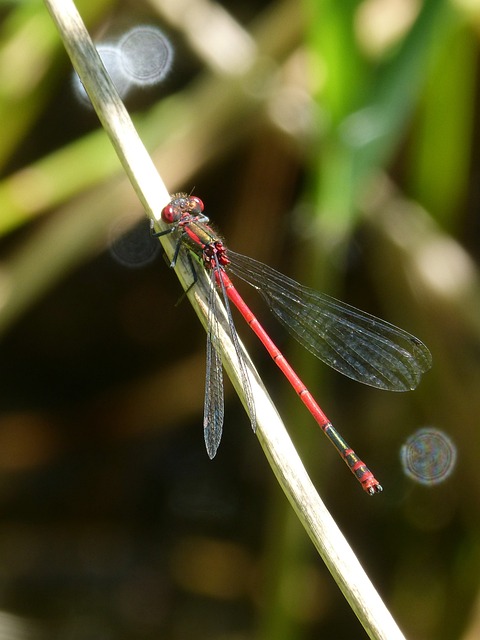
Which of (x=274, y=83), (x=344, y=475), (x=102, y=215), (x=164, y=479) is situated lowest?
(x=344, y=475)

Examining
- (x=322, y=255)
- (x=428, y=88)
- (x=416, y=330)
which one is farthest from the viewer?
(x=416, y=330)

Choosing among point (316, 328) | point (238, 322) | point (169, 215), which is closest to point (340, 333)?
point (316, 328)

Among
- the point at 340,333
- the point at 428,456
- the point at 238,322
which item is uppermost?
the point at 238,322

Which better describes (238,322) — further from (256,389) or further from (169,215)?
(256,389)

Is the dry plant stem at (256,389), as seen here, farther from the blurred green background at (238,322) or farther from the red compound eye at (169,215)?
the blurred green background at (238,322)

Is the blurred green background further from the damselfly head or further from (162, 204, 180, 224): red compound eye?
(162, 204, 180, 224): red compound eye

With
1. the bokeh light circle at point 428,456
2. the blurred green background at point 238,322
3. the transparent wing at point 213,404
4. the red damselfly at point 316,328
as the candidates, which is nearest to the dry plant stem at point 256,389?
the transparent wing at point 213,404

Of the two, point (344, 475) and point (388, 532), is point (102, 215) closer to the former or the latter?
point (344, 475)

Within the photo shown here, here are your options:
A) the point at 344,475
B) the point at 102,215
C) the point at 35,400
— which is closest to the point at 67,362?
the point at 35,400
